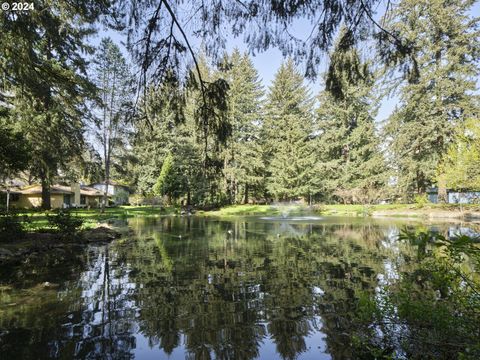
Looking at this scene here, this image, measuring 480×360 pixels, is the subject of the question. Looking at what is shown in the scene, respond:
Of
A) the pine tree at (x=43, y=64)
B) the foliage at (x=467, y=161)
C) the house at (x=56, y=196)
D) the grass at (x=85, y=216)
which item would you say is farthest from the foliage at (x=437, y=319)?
the house at (x=56, y=196)

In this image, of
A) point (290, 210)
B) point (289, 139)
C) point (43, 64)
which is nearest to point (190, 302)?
point (43, 64)

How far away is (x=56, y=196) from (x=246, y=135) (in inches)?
1017

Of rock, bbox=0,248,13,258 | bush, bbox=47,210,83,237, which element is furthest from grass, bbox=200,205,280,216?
rock, bbox=0,248,13,258

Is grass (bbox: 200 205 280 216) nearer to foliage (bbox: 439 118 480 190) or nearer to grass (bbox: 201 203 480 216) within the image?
grass (bbox: 201 203 480 216)

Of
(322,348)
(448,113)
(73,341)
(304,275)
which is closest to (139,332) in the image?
(73,341)

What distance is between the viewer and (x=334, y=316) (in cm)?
534

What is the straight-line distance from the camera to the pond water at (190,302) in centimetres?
438

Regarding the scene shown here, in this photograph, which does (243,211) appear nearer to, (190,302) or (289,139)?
(289,139)

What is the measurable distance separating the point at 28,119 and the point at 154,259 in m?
6.41

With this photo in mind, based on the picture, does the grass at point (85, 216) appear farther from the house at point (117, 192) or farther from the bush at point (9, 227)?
the house at point (117, 192)

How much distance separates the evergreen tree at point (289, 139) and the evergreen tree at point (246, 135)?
1.78 metres

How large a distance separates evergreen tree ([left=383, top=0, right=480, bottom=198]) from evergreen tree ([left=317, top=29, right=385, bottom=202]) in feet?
15.3

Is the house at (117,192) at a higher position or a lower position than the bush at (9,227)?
higher

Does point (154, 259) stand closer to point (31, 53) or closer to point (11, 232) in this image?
point (11, 232)
